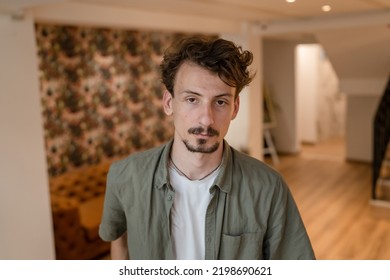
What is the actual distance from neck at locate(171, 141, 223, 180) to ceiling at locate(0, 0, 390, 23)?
53.0 inches

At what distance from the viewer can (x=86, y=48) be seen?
4.26m

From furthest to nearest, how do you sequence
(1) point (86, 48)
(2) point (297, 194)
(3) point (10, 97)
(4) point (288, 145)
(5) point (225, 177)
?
(4) point (288, 145) → (2) point (297, 194) → (1) point (86, 48) → (3) point (10, 97) → (5) point (225, 177)

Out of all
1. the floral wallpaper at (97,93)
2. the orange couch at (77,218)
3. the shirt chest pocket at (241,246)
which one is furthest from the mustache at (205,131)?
the floral wallpaper at (97,93)

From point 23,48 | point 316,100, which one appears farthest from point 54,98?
point 316,100

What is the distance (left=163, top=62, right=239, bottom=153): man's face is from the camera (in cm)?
123

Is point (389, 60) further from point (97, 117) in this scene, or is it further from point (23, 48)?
point (23, 48)

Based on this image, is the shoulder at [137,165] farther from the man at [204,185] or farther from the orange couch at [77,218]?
the orange couch at [77,218]

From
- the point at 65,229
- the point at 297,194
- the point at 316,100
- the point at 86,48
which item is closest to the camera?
the point at 65,229

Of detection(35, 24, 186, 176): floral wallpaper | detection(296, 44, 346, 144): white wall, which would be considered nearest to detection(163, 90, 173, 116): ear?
detection(35, 24, 186, 176): floral wallpaper

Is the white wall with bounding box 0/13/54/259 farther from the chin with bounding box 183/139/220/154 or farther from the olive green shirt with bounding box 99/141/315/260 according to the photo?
the chin with bounding box 183/139/220/154

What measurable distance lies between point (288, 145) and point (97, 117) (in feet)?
11.9

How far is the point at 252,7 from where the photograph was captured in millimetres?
2721

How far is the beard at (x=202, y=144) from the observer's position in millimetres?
1232

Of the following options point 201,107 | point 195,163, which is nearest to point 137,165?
point 195,163
